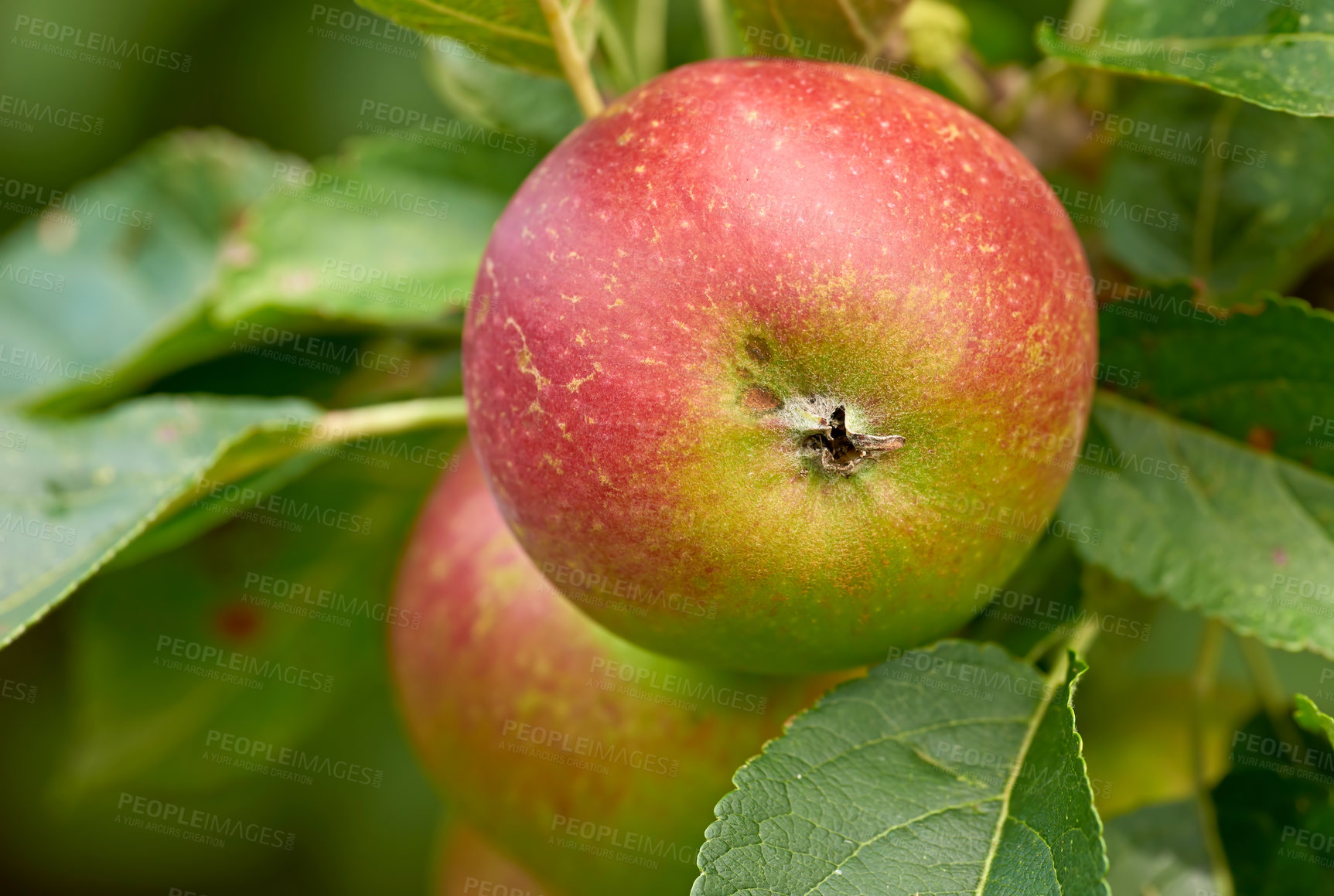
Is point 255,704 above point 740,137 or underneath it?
underneath

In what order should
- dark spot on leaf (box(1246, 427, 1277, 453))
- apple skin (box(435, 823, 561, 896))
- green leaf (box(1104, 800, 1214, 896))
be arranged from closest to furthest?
1. dark spot on leaf (box(1246, 427, 1277, 453))
2. green leaf (box(1104, 800, 1214, 896))
3. apple skin (box(435, 823, 561, 896))

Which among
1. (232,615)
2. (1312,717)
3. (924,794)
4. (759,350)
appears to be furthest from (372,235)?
(1312,717)

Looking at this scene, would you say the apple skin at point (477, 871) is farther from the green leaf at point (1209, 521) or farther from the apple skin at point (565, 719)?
the green leaf at point (1209, 521)

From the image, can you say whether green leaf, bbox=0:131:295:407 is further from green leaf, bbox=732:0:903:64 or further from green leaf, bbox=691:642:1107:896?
green leaf, bbox=691:642:1107:896

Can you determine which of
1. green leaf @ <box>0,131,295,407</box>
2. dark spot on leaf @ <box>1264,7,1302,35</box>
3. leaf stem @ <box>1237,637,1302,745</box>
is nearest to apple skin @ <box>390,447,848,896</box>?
leaf stem @ <box>1237,637,1302,745</box>

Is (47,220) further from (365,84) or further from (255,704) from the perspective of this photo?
(255,704)

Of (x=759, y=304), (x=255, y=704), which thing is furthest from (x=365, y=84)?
(x=759, y=304)

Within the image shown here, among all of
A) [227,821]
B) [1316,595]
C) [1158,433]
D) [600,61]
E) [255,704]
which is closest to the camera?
[1316,595]
